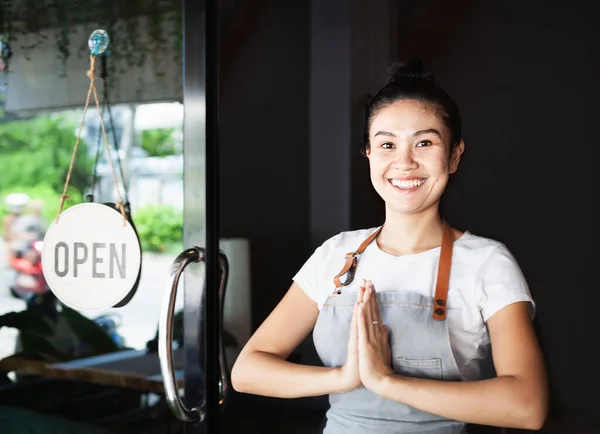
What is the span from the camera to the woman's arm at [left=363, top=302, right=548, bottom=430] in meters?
1.40

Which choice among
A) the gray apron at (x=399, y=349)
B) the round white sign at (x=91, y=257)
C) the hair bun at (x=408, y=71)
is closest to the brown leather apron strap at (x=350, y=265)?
the gray apron at (x=399, y=349)

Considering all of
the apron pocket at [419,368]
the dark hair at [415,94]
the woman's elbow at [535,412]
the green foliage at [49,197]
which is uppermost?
the dark hair at [415,94]

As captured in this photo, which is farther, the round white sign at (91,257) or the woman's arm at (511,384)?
the round white sign at (91,257)

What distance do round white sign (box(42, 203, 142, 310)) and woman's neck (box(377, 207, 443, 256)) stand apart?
0.67 m

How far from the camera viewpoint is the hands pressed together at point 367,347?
1.49 m

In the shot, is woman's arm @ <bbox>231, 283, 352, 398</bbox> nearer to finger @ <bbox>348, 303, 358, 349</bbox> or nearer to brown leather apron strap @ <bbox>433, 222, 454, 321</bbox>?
finger @ <bbox>348, 303, 358, 349</bbox>

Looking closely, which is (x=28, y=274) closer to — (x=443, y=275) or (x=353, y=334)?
(x=353, y=334)

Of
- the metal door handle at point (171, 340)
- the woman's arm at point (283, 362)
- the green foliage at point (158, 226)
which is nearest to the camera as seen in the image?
the woman's arm at point (283, 362)

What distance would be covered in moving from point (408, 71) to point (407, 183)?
0.74 ft

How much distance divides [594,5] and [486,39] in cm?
20

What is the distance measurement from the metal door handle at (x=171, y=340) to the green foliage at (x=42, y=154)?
1.28 ft

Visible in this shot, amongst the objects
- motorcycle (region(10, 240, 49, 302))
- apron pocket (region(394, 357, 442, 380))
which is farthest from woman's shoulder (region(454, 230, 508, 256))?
motorcycle (region(10, 240, 49, 302))

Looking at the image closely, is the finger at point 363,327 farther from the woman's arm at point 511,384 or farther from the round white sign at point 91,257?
the round white sign at point 91,257

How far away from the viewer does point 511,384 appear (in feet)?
4.61
